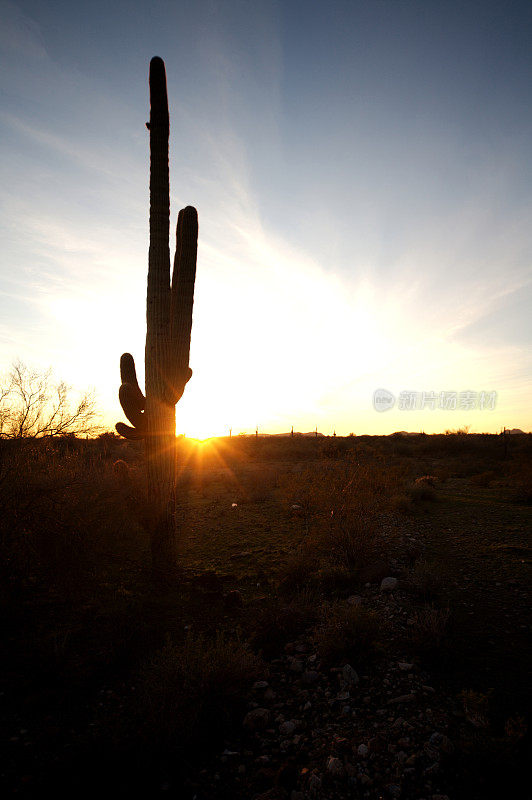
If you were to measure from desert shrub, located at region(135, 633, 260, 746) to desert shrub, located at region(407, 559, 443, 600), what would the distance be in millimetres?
2547

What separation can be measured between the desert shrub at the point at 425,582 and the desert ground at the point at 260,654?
0.11 ft

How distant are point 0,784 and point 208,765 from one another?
4.65 ft

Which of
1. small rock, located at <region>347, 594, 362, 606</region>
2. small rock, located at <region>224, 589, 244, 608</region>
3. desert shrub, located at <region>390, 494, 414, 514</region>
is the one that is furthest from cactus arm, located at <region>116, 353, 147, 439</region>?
desert shrub, located at <region>390, 494, 414, 514</region>

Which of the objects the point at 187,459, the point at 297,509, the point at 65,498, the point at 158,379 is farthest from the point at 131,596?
the point at 187,459

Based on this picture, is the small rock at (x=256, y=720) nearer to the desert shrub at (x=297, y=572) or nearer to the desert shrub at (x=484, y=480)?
the desert shrub at (x=297, y=572)

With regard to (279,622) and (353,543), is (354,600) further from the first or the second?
(353,543)

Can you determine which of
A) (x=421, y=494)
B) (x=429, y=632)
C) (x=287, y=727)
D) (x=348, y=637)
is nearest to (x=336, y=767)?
(x=287, y=727)

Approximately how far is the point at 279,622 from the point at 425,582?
211cm

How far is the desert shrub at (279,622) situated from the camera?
4.44 m

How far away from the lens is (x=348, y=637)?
4090 mm

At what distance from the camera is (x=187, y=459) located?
25.1 metres

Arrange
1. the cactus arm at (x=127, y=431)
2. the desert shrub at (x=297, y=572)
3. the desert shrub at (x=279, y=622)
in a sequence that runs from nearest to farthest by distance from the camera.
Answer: the desert shrub at (x=279, y=622) → the desert shrub at (x=297, y=572) → the cactus arm at (x=127, y=431)

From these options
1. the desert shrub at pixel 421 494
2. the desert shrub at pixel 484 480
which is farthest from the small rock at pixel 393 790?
the desert shrub at pixel 484 480

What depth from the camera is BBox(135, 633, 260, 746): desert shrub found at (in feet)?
9.72
